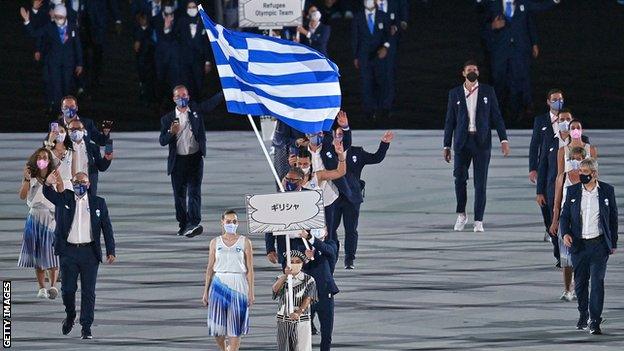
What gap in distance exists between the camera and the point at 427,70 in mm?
36312

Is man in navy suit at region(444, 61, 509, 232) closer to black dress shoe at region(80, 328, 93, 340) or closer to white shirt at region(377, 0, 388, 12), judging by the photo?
black dress shoe at region(80, 328, 93, 340)

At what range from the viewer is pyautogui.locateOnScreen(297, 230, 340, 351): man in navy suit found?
729 inches

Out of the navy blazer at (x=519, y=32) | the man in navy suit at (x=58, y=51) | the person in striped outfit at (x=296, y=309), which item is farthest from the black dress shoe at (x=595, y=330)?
the man in navy suit at (x=58, y=51)

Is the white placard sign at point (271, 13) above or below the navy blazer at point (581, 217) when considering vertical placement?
above

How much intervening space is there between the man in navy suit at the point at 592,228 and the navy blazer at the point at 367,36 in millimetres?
13125

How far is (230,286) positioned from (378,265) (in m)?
4.70

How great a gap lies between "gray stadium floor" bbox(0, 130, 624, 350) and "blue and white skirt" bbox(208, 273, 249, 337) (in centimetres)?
63

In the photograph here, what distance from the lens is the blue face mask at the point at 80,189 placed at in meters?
19.8

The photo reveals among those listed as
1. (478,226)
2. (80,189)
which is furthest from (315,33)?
(80,189)

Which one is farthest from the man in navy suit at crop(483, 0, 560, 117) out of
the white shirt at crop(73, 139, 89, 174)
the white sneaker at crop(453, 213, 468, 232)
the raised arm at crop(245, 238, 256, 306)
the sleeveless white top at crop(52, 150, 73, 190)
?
the raised arm at crop(245, 238, 256, 306)

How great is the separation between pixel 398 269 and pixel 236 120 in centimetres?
994

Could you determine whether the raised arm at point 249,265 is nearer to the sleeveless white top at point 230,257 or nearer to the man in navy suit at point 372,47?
the sleeveless white top at point 230,257

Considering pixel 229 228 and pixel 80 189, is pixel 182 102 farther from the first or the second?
pixel 229 228

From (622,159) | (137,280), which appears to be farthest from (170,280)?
(622,159)
